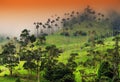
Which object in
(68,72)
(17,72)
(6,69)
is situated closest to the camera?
(68,72)

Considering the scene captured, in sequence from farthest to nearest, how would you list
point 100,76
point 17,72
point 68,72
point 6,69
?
point 6,69 → point 17,72 → point 68,72 → point 100,76

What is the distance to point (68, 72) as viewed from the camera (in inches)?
6206

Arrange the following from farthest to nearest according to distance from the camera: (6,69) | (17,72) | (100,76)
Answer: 1. (6,69)
2. (17,72)
3. (100,76)

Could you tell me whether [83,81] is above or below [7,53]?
A: below

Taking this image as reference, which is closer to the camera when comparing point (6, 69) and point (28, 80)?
point (28, 80)

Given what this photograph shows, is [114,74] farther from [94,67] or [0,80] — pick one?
[0,80]

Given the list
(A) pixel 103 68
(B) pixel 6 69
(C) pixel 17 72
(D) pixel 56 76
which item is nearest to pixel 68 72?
(D) pixel 56 76

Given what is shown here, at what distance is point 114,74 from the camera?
149 metres

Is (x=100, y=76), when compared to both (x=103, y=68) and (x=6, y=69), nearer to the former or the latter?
(x=103, y=68)

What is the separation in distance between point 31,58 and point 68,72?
37.4 m

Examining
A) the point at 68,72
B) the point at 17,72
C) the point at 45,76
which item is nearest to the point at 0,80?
the point at 17,72

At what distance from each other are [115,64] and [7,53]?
71.3 meters

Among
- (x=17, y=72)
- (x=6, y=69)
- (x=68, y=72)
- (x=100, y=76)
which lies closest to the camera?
(x=100, y=76)

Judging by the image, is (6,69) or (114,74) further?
(6,69)
